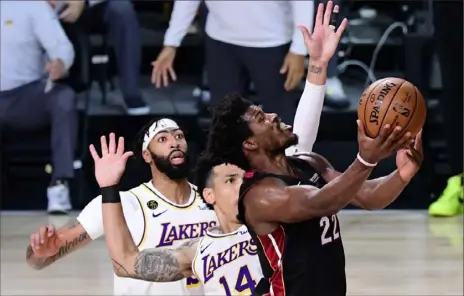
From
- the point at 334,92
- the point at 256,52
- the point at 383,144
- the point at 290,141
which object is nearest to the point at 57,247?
the point at 290,141

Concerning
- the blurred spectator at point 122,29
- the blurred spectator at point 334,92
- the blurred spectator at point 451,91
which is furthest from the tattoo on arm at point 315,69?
the blurred spectator at point 122,29

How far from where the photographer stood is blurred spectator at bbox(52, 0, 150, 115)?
7270 millimetres

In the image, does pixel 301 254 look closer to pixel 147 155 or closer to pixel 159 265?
pixel 159 265

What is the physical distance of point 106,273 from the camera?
5.90 metres

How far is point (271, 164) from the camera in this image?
346 centimetres

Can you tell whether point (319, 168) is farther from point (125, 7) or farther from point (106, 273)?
point (125, 7)

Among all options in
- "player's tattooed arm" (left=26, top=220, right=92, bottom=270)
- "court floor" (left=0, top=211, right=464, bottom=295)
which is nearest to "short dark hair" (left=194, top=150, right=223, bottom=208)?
"player's tattooed arm" (left=26, top=220, right=92, bottom=270)

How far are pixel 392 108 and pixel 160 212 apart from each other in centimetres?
139

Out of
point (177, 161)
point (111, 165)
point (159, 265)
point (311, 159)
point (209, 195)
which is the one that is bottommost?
point (159, 265)

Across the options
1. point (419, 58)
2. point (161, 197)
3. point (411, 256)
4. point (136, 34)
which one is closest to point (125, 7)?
point (136, 34)

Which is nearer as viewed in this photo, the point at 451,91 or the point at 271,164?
the point at 271,164

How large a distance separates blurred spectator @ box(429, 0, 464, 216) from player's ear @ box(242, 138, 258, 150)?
3806 mm

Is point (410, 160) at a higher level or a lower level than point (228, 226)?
higher

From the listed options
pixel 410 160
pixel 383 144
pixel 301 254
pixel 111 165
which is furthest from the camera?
pixel 111 165
